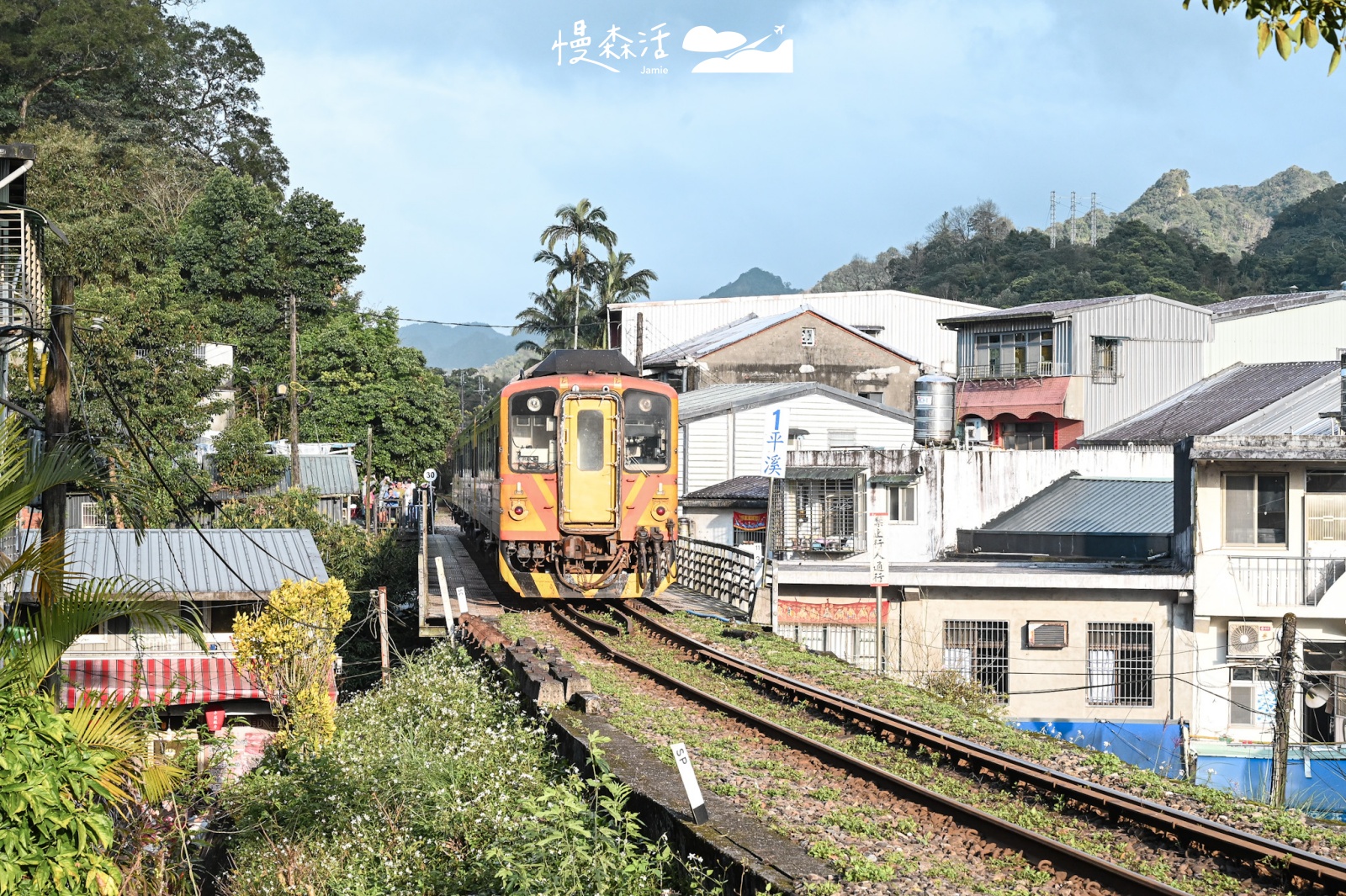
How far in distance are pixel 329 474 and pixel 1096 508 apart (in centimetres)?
1731

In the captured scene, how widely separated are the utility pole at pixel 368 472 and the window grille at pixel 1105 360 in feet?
63.8

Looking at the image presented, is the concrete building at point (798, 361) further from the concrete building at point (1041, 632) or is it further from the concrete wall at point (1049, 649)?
the concrete wall at point (1049, 649)

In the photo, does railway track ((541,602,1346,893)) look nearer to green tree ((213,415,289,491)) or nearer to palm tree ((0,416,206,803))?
palm tree ((0,416,206,803))

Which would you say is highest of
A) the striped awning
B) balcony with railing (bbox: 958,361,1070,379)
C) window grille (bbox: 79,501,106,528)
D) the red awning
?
balcony with railing (bbox: 958,361,1070,379)

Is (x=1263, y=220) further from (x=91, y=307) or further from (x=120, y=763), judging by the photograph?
(x=120, y=763)

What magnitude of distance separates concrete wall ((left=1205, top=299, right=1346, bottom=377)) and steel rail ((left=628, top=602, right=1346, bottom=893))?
2754 centimetres

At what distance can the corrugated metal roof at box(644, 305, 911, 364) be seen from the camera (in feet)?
116

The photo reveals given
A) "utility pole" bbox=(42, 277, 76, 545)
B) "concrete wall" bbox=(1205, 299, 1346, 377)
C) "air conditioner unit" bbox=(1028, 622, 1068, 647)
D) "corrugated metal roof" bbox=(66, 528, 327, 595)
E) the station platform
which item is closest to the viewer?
"utility pole" bbox=(42, 277, 76, 545)

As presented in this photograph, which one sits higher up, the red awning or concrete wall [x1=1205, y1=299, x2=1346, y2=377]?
concrete wall [x1=1205, y1=299, x2=1346, y2=377]

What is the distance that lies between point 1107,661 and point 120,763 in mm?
15045

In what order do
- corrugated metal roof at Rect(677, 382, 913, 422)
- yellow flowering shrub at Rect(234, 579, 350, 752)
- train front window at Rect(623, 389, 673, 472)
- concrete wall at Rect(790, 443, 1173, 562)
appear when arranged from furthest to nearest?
1. corrugated metal roof at Rect(677, 382, 913, 422)
2. concrete wall at Rect(790, 443, 1173, 562)
3. train front window at Rect(623, 389, 673, 472)
4. yellow flowering shrub at Rect(234, 579, 350, 752)

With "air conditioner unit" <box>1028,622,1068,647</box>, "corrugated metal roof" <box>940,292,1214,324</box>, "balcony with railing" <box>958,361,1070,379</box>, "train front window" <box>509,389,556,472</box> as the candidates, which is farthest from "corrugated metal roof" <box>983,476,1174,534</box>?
"train front window" <box>509,389,556,472</box>

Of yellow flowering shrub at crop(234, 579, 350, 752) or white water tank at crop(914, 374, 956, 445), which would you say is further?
white water tank at crop(914, 374, 956, 445)

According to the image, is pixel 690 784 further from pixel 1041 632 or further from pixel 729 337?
pixel 729 337
